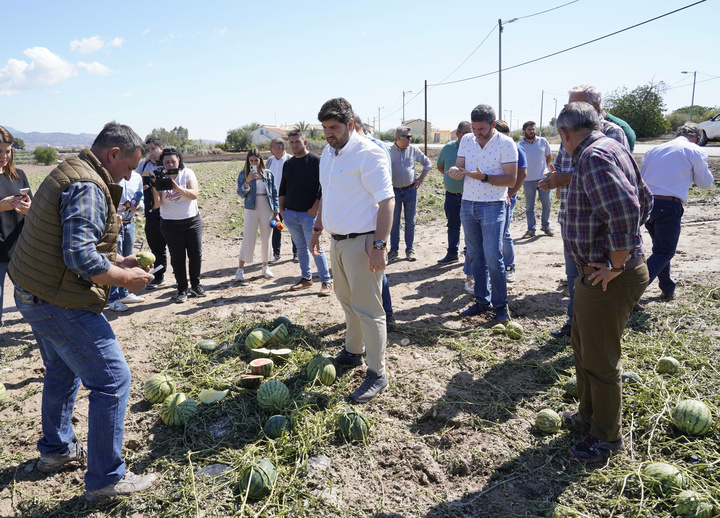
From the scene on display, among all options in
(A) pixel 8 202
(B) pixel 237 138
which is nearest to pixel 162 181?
(A) pixel 8 202

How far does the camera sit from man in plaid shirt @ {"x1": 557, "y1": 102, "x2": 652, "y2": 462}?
3.23m

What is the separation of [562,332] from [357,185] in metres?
3.22

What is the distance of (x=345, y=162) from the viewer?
442 cm

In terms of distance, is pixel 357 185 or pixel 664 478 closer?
pixel 664 478

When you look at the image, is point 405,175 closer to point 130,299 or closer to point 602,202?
point 130,299

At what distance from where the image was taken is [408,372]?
505 cm

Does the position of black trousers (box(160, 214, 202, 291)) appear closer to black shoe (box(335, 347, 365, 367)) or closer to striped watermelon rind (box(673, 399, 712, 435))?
black shoe (box(335, 347, 365, 367))

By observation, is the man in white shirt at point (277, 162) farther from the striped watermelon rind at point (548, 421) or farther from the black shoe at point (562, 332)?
the striped watermelon rind at point (548, 421)

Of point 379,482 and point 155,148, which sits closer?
point 379,482

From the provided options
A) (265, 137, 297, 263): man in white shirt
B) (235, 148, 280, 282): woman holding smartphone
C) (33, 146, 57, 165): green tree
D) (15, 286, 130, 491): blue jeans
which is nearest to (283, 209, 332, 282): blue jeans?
(235, 148, 280, 282): woman holding smartphone

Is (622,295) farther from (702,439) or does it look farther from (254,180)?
(254,180)

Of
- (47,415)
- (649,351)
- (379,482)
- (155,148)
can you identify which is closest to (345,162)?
(379,482)

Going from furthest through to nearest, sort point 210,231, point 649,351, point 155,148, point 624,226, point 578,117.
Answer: point 210,231
point 155,148
point 649,351
point 578,117
point 624,226

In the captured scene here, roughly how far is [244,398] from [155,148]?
5.32m
